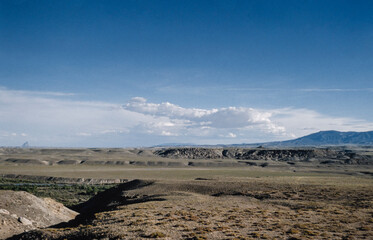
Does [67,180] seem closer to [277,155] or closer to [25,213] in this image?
[25,213]

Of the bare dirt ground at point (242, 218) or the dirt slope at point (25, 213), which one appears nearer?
the bare dirt ground at point (242, 218)

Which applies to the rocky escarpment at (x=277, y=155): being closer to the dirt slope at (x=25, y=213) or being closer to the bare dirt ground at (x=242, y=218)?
the bare dirt ground at (x=242, y=218)

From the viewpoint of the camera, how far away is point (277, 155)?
14788cm

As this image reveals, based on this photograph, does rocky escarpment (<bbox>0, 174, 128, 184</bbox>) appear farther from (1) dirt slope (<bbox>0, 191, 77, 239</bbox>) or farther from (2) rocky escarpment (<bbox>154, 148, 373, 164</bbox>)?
(2) rocky escarpment (<bbox>154, 148, 373, 164</bbox>)

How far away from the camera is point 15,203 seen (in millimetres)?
28875

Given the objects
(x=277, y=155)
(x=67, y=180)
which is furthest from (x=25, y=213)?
(x=277, y=155)

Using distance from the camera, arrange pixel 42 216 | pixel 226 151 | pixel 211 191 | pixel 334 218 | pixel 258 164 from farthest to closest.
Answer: pixel 226 151
pixel 258 164
pixel 211 191
pixel 42 216
pixel 334 218

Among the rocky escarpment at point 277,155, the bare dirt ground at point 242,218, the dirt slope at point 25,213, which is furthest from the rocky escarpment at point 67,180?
the rocky escarpment at point 277,155

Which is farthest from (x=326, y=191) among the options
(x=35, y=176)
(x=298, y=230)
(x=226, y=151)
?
(x=226, y=151)

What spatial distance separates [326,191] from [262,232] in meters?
23.0

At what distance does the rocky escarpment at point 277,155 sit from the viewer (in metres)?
127

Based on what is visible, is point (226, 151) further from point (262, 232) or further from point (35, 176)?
point (262, 232)

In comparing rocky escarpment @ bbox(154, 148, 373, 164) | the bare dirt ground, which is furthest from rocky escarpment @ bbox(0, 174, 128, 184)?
rocky escarpment @ bbox(154, 148, 373, 164)

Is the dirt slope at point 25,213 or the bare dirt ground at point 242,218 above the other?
the bare dirt ground at point 242,218
